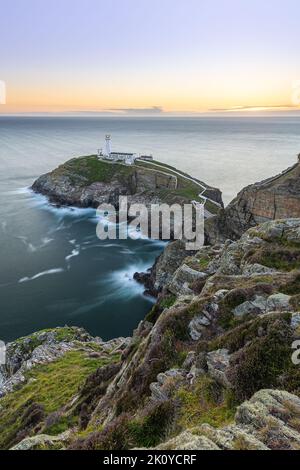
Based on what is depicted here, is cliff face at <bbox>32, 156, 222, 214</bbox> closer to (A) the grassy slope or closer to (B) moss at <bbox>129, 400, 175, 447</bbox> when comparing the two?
(A) the grassy slope

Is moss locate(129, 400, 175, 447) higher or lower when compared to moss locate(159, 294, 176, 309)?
higher

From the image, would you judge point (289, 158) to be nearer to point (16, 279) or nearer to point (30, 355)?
point (16, 279)

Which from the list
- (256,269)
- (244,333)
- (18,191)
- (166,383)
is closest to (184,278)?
(256,269)

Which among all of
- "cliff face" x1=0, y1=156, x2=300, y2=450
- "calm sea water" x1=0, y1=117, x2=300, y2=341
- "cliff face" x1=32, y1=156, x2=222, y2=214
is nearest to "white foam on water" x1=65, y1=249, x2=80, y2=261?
"calm sea water" x1=0, y1=117, x2=300, y2=341

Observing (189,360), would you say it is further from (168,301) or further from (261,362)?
(168,301)

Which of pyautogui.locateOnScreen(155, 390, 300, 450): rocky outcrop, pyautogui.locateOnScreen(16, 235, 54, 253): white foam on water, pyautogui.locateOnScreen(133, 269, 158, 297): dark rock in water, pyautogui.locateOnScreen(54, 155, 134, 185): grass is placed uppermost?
pyautogui.locateOnScreen(54, 155, 134, 185): grass

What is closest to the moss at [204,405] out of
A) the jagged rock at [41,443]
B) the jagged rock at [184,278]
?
the jagged rock at [41,443]

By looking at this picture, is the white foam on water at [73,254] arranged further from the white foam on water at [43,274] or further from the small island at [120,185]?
the small island at [120,185]
